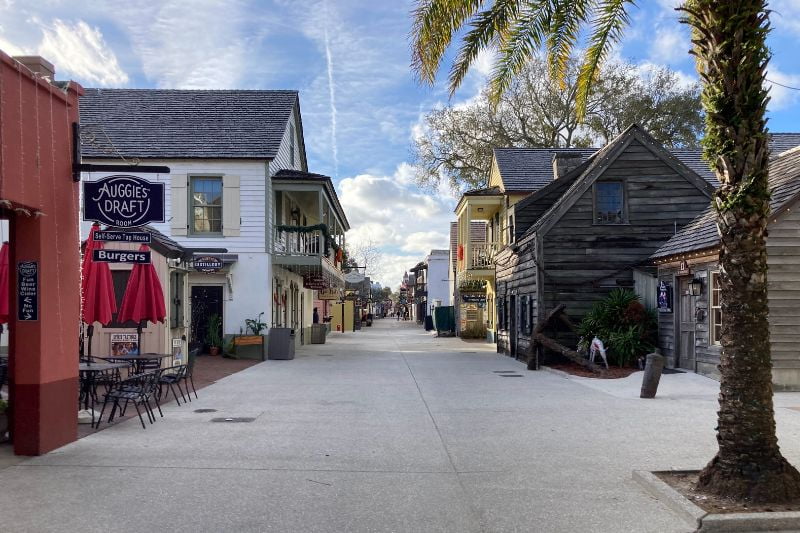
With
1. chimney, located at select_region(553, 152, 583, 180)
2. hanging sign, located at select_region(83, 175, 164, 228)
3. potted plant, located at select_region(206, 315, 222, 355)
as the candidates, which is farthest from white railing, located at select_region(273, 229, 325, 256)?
hanging sign, located at select_region(83, 175, 164, 228)

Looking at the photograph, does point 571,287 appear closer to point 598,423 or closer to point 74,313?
point 598,423

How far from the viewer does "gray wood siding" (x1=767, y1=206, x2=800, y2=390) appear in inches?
522

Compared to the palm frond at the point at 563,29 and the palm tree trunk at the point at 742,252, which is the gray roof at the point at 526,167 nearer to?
the palm frond at the point at 563,29

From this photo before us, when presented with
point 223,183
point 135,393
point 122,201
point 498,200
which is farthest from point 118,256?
point 498,200

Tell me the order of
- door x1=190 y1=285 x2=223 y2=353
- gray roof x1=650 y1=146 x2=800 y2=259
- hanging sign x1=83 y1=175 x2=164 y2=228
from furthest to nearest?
door x1=190 y1=285 x2=223 y2=353
gray roof x1=650 y1=146 x2=800 y2=259
hanging sign x1=83 y1=175 x2=164 y2=228

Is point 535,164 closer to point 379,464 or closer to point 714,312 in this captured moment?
point 714,312

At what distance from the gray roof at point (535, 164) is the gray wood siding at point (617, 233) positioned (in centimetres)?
713

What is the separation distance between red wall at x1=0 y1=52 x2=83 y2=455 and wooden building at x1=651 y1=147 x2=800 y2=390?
1064 cm

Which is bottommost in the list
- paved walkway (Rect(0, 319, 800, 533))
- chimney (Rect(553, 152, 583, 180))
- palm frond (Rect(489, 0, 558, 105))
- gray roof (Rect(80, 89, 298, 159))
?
paved walkway (Rect(0, 319, 800, 533))

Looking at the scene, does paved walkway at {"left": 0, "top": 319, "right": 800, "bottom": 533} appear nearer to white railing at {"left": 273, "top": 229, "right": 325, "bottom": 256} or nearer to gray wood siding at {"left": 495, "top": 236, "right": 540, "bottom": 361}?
gray wood siding at {"left": 495, "top": 236, "right": 540, "bottom": 361}

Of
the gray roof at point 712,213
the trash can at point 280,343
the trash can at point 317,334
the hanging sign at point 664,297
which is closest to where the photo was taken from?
the gray roof at point 712,213

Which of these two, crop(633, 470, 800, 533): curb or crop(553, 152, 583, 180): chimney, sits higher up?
crop(553, 152, 583, 180): chimney

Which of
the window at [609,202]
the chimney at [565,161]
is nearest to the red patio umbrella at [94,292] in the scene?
the window at [609,202]

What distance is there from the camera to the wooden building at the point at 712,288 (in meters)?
13.3
